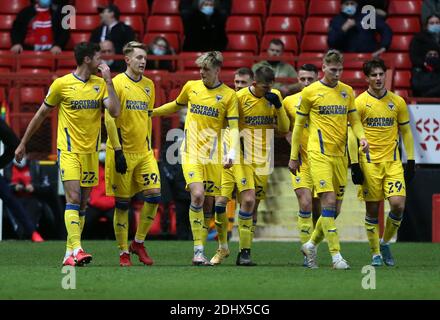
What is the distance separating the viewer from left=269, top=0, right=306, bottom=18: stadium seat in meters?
22.4

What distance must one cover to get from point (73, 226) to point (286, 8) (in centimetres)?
1065

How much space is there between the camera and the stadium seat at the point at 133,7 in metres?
22.6

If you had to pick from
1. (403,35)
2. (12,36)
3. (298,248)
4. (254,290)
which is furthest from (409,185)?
(254,290)

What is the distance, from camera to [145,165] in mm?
13320

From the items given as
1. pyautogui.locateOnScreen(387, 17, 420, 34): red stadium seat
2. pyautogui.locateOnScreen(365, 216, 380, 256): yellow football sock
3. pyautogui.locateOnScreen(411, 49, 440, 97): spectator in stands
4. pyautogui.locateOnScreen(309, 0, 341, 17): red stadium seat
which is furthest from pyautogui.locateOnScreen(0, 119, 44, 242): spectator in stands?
pyautogui.locateOnScreen(387, 17, 420, 34): red stadium seat

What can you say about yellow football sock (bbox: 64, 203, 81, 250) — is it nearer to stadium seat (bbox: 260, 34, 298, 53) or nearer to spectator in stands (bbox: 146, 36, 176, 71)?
spectator in stands (bbox: 146, 36, 176, 71)

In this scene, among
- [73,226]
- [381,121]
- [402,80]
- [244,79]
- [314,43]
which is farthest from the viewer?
[314,43]

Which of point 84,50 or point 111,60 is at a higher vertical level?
point 84,50

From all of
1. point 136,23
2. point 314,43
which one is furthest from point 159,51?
point 314,43

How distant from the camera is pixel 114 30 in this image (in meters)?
20.6

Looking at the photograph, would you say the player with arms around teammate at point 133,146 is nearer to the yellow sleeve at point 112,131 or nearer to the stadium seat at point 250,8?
the yellow sleeve at point 112,131

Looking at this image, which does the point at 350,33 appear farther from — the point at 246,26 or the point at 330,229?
the point at 330,229

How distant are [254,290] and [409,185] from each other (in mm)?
8746

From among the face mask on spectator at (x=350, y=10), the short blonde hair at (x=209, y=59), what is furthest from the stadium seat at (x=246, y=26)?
the short blonde hair at (x=209, y=59)
